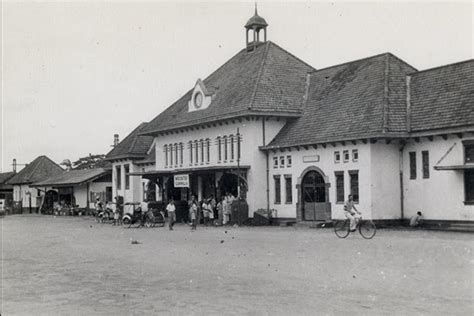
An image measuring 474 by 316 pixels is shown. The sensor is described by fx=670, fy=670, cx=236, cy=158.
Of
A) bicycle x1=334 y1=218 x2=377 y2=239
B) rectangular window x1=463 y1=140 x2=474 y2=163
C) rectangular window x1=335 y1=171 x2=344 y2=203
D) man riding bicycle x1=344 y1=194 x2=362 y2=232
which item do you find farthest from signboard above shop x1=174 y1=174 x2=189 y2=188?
rectangular window x1=463 y1=140 x2=474 y2=163

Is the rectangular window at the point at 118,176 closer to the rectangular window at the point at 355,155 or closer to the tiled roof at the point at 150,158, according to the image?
the tiled roof at the point at 150,158

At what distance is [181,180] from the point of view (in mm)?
39281

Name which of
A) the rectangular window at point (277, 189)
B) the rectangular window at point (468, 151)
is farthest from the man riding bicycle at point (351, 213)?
the rectangular window at point (277, 189)

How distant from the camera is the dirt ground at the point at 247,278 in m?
10.3

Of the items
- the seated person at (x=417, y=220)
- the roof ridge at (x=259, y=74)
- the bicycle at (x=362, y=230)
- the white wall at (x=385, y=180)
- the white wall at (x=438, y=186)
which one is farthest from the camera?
the roof ridge at (x=259, y=74)

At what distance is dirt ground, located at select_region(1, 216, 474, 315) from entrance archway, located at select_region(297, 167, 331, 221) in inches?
390

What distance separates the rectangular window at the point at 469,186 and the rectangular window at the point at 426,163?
205 centimetres

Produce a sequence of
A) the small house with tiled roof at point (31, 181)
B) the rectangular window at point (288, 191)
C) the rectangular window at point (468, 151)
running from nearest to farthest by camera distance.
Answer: the rectangular window at point (468, 151), the rectangular window at point (288, 191), the small house with tiled roof at point (31, 181)

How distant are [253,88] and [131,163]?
64.0ft

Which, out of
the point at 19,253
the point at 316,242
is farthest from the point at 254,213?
the point at 19,253

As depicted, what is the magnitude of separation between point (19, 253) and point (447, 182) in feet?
56.9

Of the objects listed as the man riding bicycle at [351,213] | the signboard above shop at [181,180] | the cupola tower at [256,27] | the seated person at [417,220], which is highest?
the cupola tower at [256,27]

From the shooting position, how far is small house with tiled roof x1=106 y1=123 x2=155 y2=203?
53594 mm

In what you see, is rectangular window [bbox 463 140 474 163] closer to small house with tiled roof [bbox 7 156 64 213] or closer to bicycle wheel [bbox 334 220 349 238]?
bicycle wheel [bbox 334 220 349 238]
